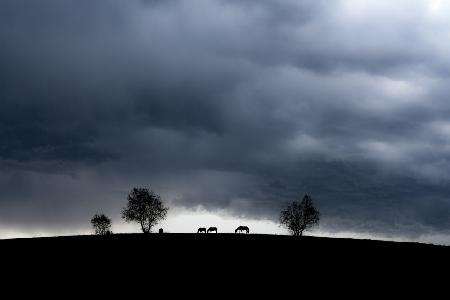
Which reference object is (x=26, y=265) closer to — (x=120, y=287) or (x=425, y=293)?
(x=120, y=287)

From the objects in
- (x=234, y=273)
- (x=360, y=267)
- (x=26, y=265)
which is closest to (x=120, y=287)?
(x=234, y=273)

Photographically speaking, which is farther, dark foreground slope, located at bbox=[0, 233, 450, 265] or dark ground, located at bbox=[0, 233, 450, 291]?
dark foreground slope, located at bbox=[0, 233, 450, 265]

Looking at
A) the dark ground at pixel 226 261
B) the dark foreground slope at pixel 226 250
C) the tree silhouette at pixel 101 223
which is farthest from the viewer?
the tree silhouette at pixel 101 223

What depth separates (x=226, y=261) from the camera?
42.4 meters

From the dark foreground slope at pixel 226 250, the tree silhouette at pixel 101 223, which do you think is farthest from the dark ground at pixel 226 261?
the tree silhouette at pixel 101 223

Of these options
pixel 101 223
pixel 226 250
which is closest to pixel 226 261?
pixel 226 250

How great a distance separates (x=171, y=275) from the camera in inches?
1467

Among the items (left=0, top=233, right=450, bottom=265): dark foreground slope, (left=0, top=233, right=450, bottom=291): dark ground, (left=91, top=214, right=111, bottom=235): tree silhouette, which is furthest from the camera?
(left=91, top=214, right=111, bottom=235): tree silhouette

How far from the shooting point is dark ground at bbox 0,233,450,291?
3744 centimetres

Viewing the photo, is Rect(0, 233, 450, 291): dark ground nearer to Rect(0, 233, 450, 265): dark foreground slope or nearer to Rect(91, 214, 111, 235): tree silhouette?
Rect(0, 233, 450, 265): dark foreground slope

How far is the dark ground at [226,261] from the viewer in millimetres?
37438

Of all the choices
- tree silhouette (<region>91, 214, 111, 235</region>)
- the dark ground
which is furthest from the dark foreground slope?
tree silhouette (<region>91, 214, 111, 235</region>)

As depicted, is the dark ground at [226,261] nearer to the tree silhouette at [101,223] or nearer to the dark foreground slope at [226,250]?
the dark foreground slope at [226,250]

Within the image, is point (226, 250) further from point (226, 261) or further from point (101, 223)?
point (101, 223)
